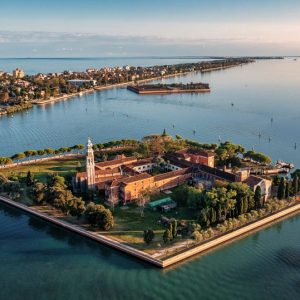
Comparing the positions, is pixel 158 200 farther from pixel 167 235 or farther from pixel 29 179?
pixel 29 179

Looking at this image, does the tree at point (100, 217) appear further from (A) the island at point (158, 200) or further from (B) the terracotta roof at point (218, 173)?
(B) the terracotta roof at point (218, 173)

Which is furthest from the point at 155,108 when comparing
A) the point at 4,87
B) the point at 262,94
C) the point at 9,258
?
the point at 9,258

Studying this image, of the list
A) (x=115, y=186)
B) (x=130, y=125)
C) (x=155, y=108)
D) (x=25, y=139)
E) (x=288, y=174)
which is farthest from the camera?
(x=155, y=108)

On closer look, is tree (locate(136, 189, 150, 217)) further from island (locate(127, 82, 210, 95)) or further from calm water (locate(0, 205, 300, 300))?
island (locate(127, 82, 210, 95))

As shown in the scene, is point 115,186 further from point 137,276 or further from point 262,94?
point 262,94

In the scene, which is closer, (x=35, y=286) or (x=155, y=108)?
(x=35, y=286)

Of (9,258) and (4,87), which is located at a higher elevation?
(4,87)
